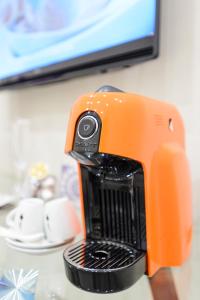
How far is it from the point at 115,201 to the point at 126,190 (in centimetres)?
4

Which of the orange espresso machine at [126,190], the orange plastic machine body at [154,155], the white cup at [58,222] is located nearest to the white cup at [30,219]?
the white cup at [58,222]

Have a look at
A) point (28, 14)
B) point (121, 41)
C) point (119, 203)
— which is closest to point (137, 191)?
point (119, 203)

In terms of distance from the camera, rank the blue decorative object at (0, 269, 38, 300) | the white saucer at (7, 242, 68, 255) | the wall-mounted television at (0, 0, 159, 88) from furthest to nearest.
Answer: the wall-mounted television at (0, 0, 159, 88) < the white saucer at (7, 242, 68, 255) < the blue decorative object at (0, 269, 38, 300)

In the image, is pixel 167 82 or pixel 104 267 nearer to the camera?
pixel 104 267

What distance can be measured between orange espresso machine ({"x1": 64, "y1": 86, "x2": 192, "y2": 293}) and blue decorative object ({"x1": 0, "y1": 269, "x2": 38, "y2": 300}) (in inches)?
2.2

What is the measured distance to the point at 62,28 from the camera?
2.79ft

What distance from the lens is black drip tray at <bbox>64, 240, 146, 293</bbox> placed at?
39 centimetres

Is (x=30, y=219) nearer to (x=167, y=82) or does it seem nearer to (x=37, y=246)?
(x=37, y=246)

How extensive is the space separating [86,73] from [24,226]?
1.44 ft

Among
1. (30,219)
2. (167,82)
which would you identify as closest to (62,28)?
(167,82)

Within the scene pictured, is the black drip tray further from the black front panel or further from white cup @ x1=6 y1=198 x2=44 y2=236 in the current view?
white cup @ x1=6 y1=198 x2=44 y2=236

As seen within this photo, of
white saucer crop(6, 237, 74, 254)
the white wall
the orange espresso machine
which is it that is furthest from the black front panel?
the white wall

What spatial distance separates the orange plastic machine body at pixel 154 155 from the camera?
379mm

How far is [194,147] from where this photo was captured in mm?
679
